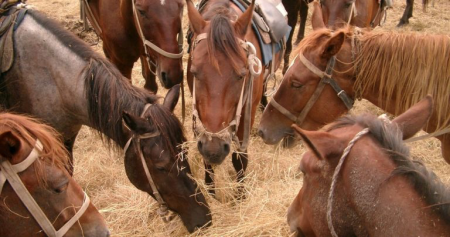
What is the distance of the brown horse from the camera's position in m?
3.78

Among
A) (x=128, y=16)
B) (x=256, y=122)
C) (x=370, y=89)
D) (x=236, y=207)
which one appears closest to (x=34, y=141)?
(x=236, y=207)

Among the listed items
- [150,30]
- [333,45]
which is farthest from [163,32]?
[333,45]

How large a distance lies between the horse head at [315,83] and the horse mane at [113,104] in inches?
35.6

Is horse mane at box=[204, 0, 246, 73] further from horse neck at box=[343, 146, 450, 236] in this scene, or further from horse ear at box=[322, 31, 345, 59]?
horse neck at box=[343, 146, 450, 236]

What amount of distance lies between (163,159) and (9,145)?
3.51 feet

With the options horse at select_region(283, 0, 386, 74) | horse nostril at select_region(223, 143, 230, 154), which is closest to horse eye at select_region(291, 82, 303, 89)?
horse nostril at select_region(223, 143, 230, 154)

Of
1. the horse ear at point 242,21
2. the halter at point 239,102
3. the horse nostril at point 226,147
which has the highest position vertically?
the horse ear at point 242,21

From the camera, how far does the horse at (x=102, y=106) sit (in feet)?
8.63

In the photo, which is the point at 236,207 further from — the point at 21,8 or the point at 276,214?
the point at 21,8

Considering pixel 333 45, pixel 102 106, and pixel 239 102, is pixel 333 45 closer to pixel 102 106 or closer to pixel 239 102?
pixel 239 102

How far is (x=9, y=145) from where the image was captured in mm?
1707

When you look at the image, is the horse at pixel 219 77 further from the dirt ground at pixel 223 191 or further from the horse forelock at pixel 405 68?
the horse forelock at pixel 405 68

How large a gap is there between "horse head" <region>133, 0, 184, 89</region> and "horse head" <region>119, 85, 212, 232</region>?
3.33ft

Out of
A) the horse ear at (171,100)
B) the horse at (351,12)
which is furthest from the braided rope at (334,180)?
the horse at (351,12)
